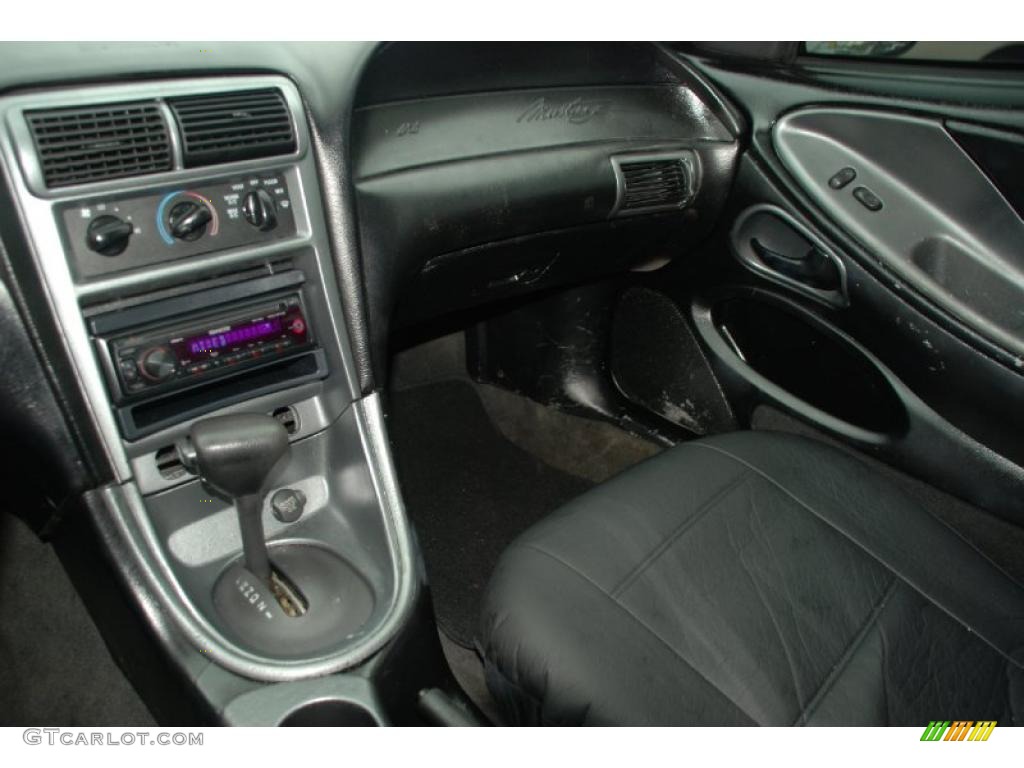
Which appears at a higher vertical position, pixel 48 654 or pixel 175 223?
pixel 175 223

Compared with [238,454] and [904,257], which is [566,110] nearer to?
[904,257]

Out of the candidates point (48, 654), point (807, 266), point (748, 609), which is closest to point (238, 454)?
point (748, 609)

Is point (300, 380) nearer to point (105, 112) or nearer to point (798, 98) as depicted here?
point (105, 112)

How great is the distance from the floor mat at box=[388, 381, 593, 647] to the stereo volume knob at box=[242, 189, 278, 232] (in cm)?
80

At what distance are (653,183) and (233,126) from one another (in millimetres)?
864

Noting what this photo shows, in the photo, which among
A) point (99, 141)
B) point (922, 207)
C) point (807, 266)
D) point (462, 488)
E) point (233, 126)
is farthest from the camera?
point (462, 488)

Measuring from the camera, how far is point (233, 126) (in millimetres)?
1080

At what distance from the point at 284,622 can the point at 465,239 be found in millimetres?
710

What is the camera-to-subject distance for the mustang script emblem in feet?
5.05

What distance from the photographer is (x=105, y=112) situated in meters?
0.97

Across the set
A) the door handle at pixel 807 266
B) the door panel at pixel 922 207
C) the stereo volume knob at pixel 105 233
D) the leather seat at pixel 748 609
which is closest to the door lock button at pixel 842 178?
the door panel at pixel 922 207

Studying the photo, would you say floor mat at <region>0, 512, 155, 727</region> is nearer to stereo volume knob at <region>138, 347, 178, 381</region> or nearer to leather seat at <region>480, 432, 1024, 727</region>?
stereo volume knob at <region>138, 347, 178, 381</region>

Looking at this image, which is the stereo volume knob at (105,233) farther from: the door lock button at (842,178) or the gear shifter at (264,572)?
the door lock button at (842,178)

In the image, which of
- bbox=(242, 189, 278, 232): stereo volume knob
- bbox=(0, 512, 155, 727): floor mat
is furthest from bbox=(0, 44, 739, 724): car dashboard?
bbox=(0, 512, 155, 727): floor mat
